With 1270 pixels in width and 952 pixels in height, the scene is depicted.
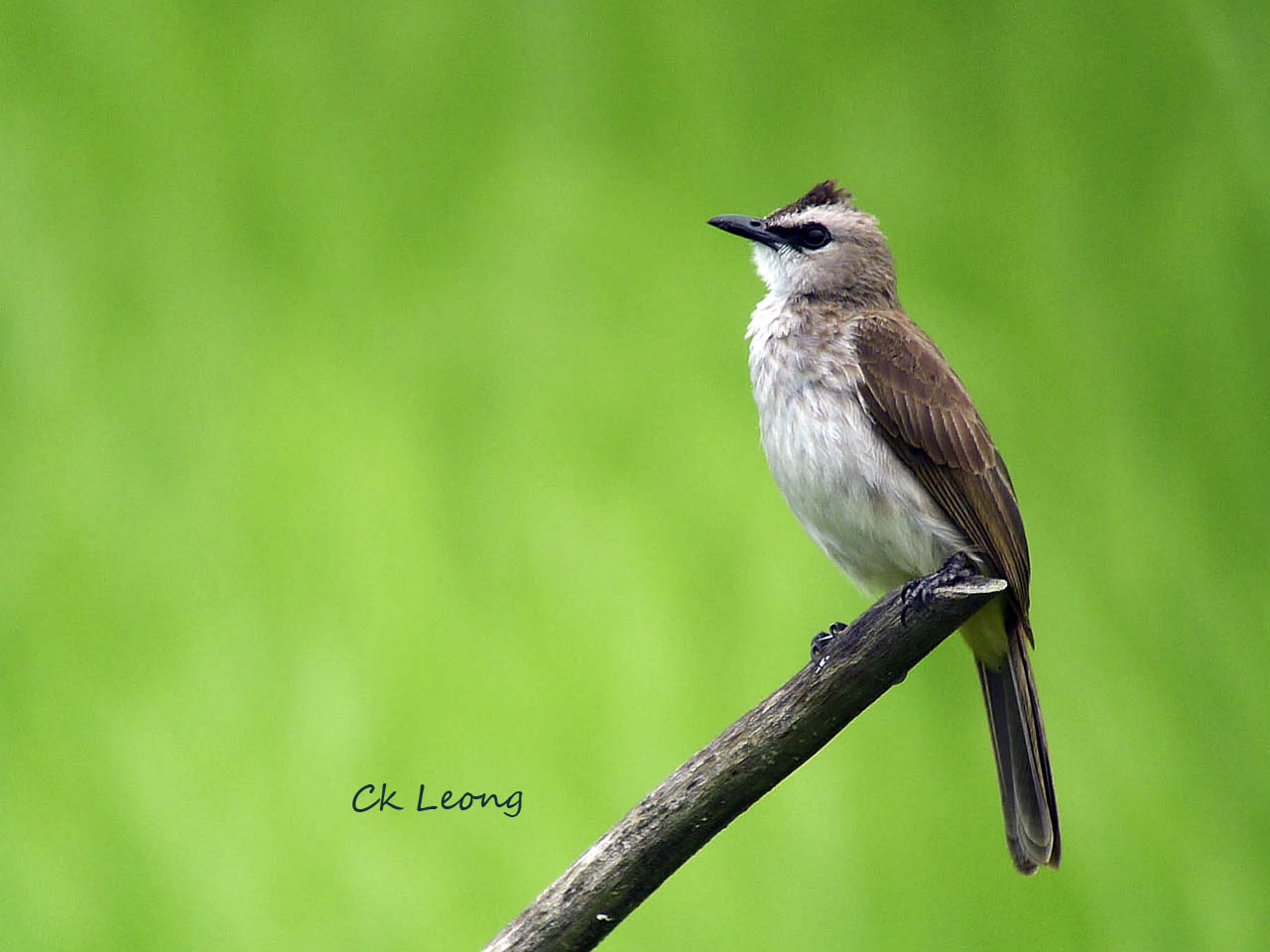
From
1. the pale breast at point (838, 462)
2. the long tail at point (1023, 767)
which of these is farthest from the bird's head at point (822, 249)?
the long tail at point (1023, 767)

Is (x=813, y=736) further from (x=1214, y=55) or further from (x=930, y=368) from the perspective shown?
(x=1214, y=55)

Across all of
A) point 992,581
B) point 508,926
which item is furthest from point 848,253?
point 508,926

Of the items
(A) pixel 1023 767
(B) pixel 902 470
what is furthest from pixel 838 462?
(A) pixel 1023 767

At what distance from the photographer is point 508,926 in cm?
143

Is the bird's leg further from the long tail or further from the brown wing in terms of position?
the long tail

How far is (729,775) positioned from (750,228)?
84 cm

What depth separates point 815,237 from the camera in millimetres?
1958

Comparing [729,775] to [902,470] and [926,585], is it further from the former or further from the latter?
[902,470]

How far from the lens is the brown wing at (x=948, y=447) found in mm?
1797

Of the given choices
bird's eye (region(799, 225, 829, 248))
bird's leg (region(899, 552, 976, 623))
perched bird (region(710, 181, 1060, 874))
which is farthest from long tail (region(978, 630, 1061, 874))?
bird's eye (region(799, 225, 829, 248))

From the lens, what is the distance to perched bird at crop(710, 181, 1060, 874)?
1.80m

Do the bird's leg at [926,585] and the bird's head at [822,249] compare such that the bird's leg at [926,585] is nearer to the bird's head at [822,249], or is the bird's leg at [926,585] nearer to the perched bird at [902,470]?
the perched bird at [902,470]

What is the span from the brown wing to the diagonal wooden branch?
0.39 meters

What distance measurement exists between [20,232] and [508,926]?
5.97 feet
